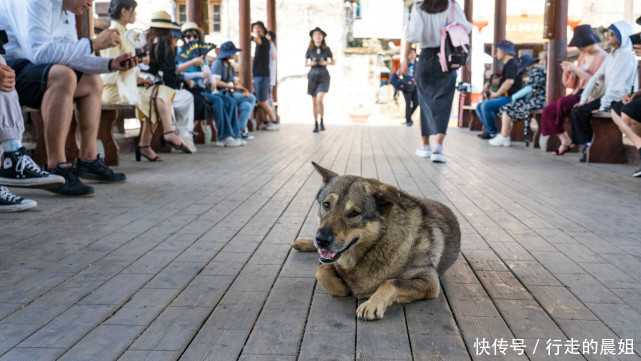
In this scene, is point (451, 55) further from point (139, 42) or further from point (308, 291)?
point (308, 291)

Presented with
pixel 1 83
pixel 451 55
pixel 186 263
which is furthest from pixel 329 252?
pixel 451 55

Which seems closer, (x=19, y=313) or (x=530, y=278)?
(x=19, y=313)

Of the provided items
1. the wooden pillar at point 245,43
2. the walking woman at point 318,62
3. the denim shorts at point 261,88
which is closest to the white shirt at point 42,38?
the walking woman at point 318,62

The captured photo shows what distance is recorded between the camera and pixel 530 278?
2682mm

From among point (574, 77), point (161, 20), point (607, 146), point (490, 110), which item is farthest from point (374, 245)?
point (490, 110)

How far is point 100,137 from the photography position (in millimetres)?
6664

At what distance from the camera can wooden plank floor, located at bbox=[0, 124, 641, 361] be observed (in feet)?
6.34

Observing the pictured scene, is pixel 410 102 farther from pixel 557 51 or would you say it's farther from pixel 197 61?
pixel 197 61

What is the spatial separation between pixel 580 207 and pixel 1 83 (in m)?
4.05

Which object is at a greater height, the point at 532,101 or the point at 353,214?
the point at 532,101

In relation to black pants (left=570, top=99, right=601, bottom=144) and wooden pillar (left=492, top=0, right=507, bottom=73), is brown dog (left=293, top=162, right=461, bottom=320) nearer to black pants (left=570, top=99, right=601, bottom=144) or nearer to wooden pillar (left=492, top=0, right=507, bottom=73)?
black pants (left=570, top=99, right=601, bottom=144)

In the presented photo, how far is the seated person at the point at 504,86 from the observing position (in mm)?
10742

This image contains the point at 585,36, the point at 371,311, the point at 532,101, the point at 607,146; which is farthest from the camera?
the point at 532,101

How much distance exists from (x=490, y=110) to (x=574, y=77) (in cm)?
313
